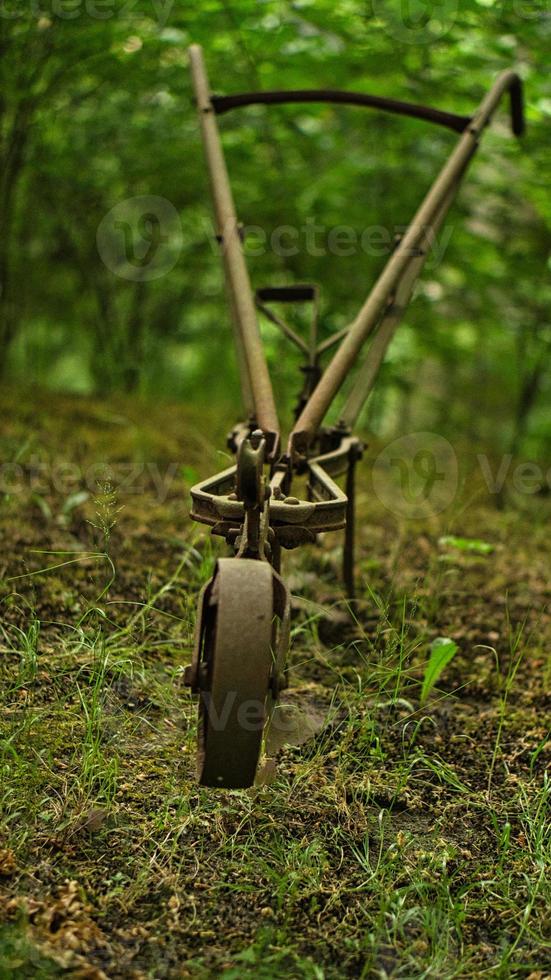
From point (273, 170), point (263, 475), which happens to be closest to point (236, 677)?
point (263, 475)

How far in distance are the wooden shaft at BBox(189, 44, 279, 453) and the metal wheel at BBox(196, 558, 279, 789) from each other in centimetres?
77

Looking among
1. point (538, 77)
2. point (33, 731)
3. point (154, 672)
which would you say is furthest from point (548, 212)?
point (33, 731)

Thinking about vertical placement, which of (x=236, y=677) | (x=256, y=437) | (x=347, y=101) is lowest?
Result: (x=236, y=677)

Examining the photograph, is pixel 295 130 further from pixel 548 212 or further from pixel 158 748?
pixel 158 748

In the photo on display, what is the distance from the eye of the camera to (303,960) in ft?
5.58

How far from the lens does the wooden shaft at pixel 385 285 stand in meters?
2.50

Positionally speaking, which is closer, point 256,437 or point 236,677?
point 236,677

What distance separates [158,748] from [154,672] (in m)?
0.34

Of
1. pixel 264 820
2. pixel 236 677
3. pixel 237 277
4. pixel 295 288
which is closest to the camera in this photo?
pixel 236 677

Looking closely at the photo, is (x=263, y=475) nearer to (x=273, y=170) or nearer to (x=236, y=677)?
(x=236, y=677)

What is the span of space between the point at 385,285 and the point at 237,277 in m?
0.50

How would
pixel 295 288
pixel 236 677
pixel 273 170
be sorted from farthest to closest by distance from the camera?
pixel 273 170, pixel 295 288, pixel 236 677

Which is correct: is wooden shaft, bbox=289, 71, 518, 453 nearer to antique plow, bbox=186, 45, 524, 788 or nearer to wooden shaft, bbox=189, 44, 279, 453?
antique plow, bbox=186, 45, 524, 788

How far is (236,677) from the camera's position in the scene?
64.2 inches
